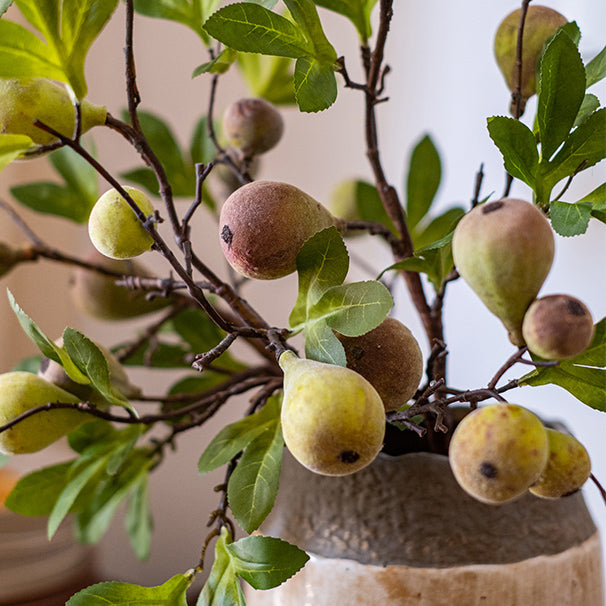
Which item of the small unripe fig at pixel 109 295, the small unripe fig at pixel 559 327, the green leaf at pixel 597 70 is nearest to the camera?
the small unripe fig at pixel 559 327

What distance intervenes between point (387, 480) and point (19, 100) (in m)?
0.22

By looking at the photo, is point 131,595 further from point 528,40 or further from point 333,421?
point 528,40

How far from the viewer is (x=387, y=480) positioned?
1.03 feet

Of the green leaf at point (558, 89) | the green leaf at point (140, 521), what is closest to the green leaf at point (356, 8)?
the green leaf at point (558, 89)

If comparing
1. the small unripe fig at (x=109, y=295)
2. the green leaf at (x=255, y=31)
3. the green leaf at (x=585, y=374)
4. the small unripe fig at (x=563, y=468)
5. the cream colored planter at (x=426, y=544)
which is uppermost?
the green leaf at (x=255, y=31)

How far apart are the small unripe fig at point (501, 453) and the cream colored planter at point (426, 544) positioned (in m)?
0.09

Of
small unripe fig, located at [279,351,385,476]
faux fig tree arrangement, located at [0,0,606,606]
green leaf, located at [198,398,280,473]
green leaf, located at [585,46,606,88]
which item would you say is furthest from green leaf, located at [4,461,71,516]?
green leaf, located at [585,46,606,88]

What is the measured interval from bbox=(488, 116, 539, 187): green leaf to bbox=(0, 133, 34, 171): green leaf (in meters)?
0.18

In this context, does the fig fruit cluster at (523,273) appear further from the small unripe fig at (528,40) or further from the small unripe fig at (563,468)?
the small unripe fig at (528,40)

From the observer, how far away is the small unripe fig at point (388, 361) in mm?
265

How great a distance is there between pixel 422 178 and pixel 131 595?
0.30m

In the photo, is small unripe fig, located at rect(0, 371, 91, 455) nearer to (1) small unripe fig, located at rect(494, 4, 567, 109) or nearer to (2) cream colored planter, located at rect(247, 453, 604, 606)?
(2) cream colored planter, located at rect(247, 453, 604, 606)

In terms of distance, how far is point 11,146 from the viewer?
27 centimetres

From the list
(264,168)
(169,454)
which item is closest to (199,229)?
(264,168)
